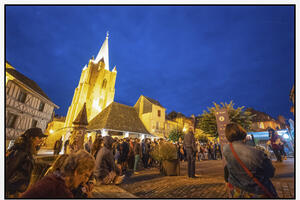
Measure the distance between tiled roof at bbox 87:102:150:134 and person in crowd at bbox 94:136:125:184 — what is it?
491 inches

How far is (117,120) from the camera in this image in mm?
18188

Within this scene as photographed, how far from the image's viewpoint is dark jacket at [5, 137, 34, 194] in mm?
1947

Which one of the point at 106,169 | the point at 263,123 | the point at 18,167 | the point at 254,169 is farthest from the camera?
the point at 263,123

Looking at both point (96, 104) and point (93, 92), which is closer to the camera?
point (96, 104)

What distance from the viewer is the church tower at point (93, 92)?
31.0 metres

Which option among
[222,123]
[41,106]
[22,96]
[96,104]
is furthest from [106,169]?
[96,104]

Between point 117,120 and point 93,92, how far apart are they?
18495mm

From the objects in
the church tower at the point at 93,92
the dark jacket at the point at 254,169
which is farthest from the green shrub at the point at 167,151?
the church tower at the point at 93,92

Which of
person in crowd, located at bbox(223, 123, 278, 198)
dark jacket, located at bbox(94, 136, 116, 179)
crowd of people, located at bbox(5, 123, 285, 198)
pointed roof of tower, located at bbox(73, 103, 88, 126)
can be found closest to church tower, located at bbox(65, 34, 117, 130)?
pointed roof of tower, located at bbox(73, 103, 88, 126)

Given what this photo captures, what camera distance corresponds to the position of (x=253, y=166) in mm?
1763

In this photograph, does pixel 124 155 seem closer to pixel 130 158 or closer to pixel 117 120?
pixel 130 158

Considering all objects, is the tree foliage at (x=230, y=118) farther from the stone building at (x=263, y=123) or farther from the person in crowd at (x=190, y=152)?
the stone building at (x=263, y=123)

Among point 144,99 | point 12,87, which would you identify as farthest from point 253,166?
point 144,99

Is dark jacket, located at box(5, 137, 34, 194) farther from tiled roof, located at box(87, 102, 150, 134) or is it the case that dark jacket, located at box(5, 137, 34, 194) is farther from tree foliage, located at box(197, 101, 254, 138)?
tiled roof, located at box(87, 102, 150, 134)
